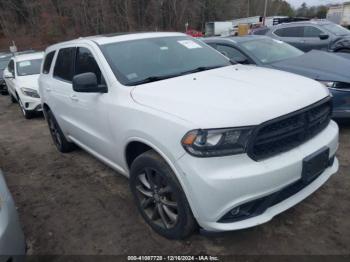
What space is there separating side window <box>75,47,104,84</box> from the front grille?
178 centimetres

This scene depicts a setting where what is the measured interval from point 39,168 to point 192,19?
4552 centimetres

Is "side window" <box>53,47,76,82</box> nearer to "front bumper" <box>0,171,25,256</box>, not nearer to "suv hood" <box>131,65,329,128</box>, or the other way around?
"suv hood" <box>131,65,329,128</box>

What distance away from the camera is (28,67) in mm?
9078

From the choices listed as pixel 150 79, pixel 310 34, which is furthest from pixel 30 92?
pixel 310 34

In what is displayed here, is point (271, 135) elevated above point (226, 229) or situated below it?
above

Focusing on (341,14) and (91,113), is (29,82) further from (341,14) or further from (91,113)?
(341,14)

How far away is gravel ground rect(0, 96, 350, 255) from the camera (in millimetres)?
2674

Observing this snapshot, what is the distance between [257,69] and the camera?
336cm

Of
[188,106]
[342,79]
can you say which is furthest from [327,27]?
[188,106]

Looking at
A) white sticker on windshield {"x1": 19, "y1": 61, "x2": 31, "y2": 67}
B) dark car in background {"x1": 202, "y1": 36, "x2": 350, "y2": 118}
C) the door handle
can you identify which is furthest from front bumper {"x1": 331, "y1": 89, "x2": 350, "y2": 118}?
white sticker on windshield {"x1": 19, "y1": 61, "x2": 31, "y2": 67}

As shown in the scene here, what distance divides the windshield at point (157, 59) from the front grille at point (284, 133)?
1.27 meters

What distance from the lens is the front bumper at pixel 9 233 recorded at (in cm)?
210

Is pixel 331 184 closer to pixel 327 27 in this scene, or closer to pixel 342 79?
pixel 342 79

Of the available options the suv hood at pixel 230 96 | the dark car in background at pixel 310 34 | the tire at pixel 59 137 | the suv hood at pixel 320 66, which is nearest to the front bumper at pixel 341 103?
the suv hood at pixel 320 66
